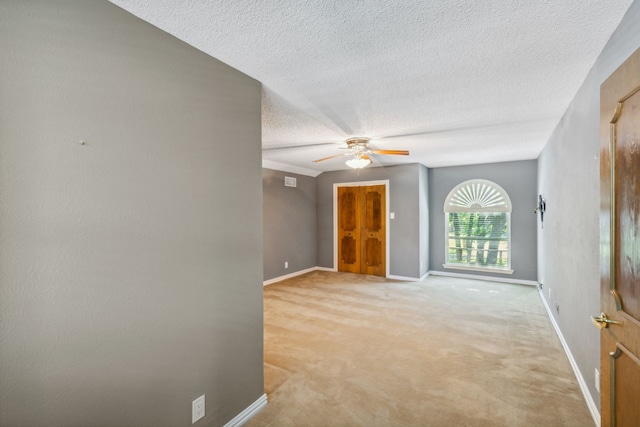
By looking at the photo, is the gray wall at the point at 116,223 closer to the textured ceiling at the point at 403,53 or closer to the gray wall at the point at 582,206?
the textured ceiling at the point at 403,53

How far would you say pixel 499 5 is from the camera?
135 cm

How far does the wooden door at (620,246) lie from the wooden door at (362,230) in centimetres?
478

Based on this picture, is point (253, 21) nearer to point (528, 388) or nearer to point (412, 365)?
point (412, 365)

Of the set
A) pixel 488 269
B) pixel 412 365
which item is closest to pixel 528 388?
pixel 412 365

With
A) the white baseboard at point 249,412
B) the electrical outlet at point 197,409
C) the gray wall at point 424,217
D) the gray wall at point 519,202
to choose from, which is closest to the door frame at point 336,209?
the gray wall at point 424,217

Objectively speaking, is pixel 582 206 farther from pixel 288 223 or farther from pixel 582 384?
pixel 288 223

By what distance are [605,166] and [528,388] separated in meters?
1.84

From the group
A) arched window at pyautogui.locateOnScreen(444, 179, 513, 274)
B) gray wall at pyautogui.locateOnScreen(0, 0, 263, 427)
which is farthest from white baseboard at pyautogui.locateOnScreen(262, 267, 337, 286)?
gray wall at pyautogui.locateOnScreen(0, 0, 263, 427)

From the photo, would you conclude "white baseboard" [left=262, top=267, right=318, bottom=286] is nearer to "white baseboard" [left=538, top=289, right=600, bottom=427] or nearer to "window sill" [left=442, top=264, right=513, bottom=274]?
"window sill" [left=442, top=264, right=513, bottom=274]

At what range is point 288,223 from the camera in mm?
6168

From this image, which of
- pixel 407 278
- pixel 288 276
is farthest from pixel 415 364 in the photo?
pixel 288 276

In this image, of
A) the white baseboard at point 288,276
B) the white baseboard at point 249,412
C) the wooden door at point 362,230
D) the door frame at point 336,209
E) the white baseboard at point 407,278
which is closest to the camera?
the white baseboard at point 249,412

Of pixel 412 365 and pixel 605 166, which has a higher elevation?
pixel 605 166

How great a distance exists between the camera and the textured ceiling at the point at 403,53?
138cm
